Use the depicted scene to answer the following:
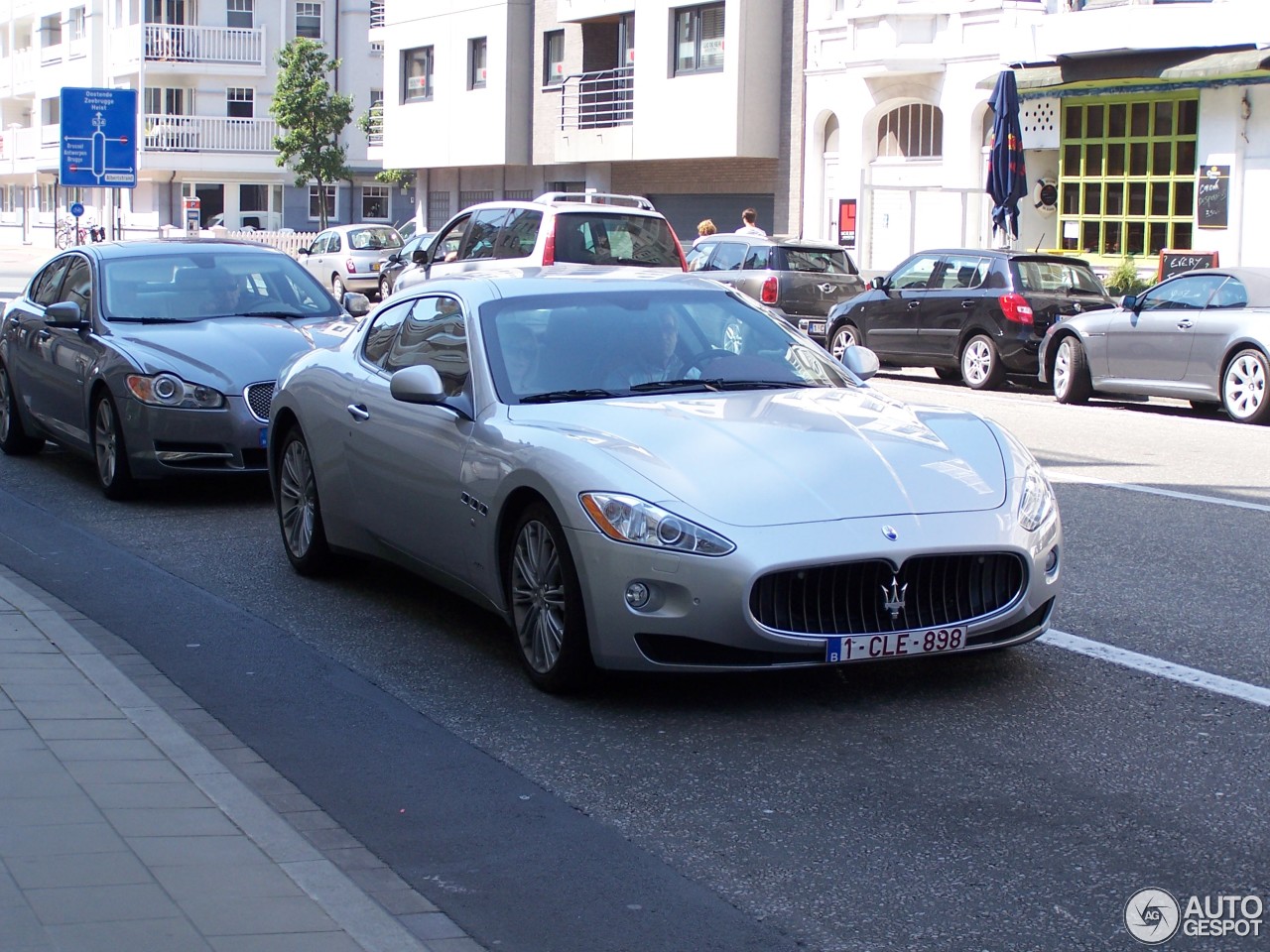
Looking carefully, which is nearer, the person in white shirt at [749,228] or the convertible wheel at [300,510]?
the convertible wheel at [300,510]

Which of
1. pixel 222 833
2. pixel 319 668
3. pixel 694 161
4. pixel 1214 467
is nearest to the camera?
pixel 222 833

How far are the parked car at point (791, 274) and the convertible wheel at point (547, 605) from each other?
16.2 metres

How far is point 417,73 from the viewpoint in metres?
50.8

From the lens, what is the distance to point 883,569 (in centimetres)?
588

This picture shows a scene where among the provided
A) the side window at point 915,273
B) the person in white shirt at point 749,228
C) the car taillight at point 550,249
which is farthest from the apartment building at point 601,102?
the car taillight at point 550,249

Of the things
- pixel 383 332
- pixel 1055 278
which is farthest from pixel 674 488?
pixel 1055 278

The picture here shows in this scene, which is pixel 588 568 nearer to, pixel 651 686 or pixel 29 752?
pixel 651 686

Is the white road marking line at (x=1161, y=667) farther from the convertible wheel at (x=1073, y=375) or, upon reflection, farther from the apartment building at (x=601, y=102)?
the apartment building at (x=601, y=102)

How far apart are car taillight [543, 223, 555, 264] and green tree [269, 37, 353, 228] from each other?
127ft

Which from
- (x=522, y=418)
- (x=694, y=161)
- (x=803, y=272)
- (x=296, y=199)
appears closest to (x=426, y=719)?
(x=522, y=418)

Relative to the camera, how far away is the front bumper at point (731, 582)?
18.9 feet

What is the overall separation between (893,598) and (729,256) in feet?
58.3

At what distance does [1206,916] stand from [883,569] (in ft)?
6.28

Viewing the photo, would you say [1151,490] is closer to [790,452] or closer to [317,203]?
[790,452]
